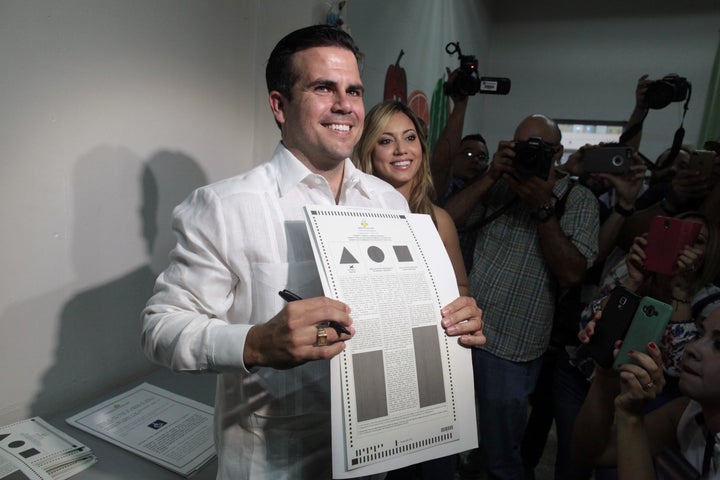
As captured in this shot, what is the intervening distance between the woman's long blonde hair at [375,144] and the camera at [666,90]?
3.61 feet

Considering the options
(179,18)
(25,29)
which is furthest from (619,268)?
(25,29)

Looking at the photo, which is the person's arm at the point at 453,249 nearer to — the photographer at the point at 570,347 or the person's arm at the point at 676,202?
the photographer at the point at 570,347

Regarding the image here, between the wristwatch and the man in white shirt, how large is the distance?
0.84 metres

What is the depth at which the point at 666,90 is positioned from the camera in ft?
6.13

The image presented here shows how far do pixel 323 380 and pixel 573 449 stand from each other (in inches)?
30.4

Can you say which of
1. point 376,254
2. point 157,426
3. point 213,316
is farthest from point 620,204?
point 157,426

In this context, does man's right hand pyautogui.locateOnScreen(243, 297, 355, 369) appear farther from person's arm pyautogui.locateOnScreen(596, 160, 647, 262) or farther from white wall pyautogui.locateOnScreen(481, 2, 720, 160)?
white wall pyautogui.locateOnScreen(481, 2, 720, 160)

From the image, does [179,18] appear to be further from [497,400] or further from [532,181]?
[497,400]

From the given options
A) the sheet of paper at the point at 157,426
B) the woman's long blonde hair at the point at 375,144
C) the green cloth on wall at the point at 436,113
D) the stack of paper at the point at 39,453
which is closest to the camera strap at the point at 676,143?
the woman's long blonde hair at the point at 375,144

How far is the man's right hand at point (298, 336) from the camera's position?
0.69 metres

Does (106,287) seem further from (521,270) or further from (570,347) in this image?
(570,347)

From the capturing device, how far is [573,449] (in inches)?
46.4

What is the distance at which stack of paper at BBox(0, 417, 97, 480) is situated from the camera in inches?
38.8

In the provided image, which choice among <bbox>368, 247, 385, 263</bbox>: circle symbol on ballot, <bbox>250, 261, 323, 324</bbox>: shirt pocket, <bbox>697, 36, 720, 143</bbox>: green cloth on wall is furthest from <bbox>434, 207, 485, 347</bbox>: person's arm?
<bbox>697, 36, 720, 143</bbox>: green cloth on wall
